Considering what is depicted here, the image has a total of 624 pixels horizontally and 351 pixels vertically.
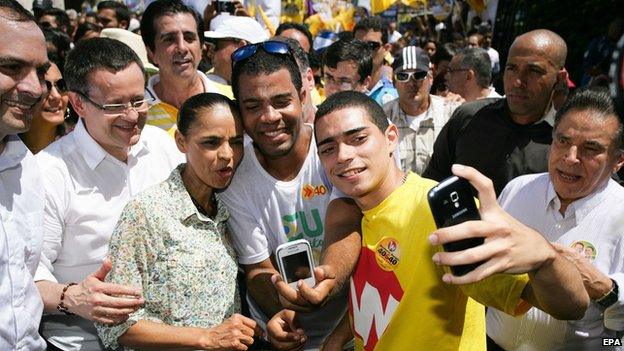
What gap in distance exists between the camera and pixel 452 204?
169 centimetres

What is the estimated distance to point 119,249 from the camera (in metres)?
2.46

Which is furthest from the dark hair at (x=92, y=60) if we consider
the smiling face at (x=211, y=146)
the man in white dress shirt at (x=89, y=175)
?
the smiling face at (x=211, y=146)

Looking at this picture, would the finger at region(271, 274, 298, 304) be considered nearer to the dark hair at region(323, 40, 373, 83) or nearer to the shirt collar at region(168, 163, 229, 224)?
the shirt collar at region(168, 163, 229, 224)

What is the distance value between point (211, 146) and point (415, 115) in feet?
10.6

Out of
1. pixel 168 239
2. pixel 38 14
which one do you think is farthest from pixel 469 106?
pixel 38 14

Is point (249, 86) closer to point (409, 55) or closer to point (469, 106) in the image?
point (469, 106)

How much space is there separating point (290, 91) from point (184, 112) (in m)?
0.53

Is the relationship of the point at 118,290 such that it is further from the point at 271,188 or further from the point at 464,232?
the point at 464,232

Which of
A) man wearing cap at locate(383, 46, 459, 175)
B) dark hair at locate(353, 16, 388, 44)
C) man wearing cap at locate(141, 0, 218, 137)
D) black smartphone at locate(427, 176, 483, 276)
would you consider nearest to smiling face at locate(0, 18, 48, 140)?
black smartphone at locate(427, 176, 483, 276)

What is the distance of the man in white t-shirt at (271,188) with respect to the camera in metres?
2.88

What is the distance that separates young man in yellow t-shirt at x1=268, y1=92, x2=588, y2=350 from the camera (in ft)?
6.57

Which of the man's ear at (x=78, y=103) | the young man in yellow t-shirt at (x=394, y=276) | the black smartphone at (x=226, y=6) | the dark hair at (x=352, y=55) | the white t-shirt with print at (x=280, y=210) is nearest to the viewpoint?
the young man in yellow t-shirt at (x=394, y=276)

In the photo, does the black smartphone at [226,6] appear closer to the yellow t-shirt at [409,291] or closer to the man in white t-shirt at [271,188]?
the man in white t-shirt at [271,188]

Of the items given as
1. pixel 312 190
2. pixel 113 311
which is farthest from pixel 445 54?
pixel 113 311
